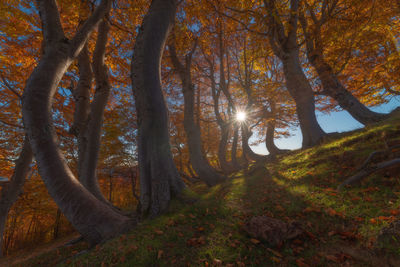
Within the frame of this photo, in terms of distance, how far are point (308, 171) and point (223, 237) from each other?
10.3 feet

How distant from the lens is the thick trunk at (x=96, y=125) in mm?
4938

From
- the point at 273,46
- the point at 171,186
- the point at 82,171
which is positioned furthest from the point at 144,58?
the point at 273,46

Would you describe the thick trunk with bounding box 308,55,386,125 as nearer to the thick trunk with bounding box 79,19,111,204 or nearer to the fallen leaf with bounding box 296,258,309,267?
the fallen leaf with bounding box 296,258,309,267

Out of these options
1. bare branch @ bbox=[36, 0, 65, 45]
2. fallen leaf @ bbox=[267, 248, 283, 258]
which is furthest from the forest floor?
bare branch @ bbox=[36, 0, 65, 45]

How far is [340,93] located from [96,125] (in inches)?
427

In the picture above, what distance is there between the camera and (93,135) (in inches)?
207

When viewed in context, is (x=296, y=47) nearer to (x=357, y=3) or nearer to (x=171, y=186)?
(x=357, y=3)

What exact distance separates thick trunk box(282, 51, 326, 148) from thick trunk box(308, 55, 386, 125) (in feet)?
6.32

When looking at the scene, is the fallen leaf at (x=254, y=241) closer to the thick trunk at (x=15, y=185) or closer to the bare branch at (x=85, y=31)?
the bare branch at (x=85, y=31)

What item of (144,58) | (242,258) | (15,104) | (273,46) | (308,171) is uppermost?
(273,46)

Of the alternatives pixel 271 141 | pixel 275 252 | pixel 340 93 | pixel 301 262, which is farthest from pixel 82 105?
pixel 271 141

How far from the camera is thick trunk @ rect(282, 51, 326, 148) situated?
20.1 ft

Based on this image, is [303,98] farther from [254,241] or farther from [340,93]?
[254,241]

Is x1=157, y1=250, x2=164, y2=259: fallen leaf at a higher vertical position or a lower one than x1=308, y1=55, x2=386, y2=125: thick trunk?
lower
